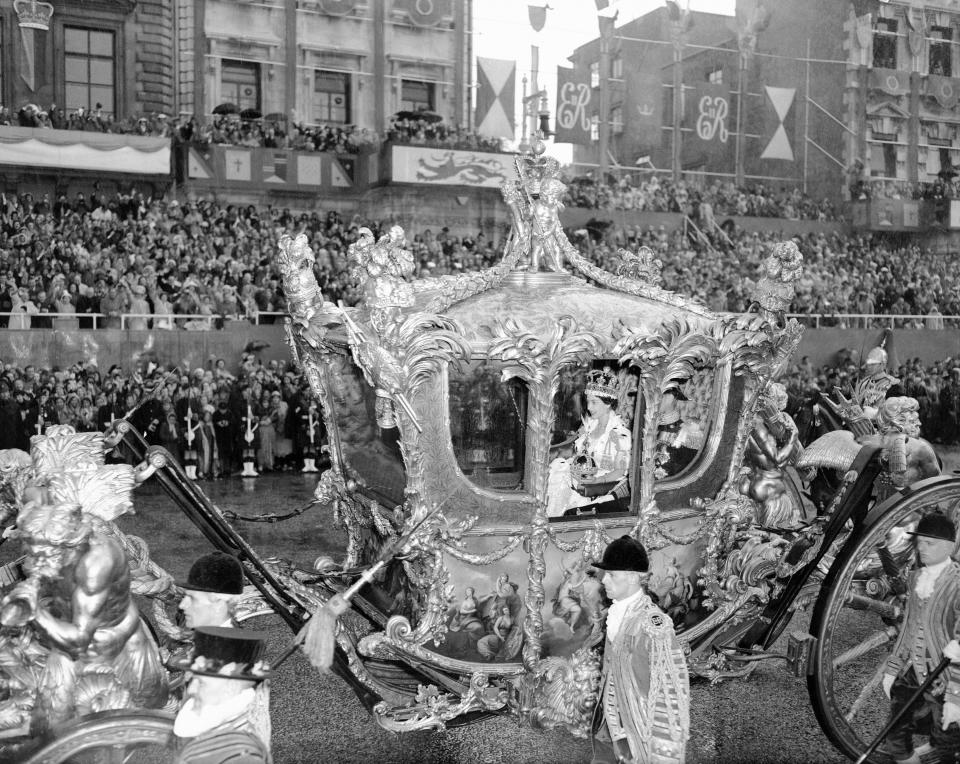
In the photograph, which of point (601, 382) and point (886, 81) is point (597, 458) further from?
point (886, 81)

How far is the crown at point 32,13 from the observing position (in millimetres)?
21094

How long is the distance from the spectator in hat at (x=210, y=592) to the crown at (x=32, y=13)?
21412 millimetres

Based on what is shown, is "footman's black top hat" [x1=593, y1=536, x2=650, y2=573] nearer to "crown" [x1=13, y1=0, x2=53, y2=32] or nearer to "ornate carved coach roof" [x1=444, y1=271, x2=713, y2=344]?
"ornate carved coach roof" [x1=444, y1=271, x2=713, y2=344]

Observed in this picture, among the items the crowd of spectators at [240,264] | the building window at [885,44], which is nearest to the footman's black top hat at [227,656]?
the crowd of spectators at [240,264]

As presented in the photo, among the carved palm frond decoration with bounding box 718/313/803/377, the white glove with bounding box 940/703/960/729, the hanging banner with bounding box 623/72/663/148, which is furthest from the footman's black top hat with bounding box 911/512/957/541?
the hanging banner with bounding box 623/72/663/148

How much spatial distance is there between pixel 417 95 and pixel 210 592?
2399 centimetres

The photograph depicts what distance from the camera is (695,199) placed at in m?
24.0

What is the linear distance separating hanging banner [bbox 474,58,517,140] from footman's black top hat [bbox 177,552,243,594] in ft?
65.5

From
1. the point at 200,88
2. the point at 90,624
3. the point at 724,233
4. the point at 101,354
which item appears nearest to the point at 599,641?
the point at 90,624

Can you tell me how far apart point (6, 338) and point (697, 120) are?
59.3ft

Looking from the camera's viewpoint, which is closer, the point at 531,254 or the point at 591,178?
the point at 531,254

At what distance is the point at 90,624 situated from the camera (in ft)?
11.6

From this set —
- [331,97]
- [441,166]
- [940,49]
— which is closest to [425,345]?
[441,166]

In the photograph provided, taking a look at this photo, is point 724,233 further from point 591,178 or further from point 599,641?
point 599,641
